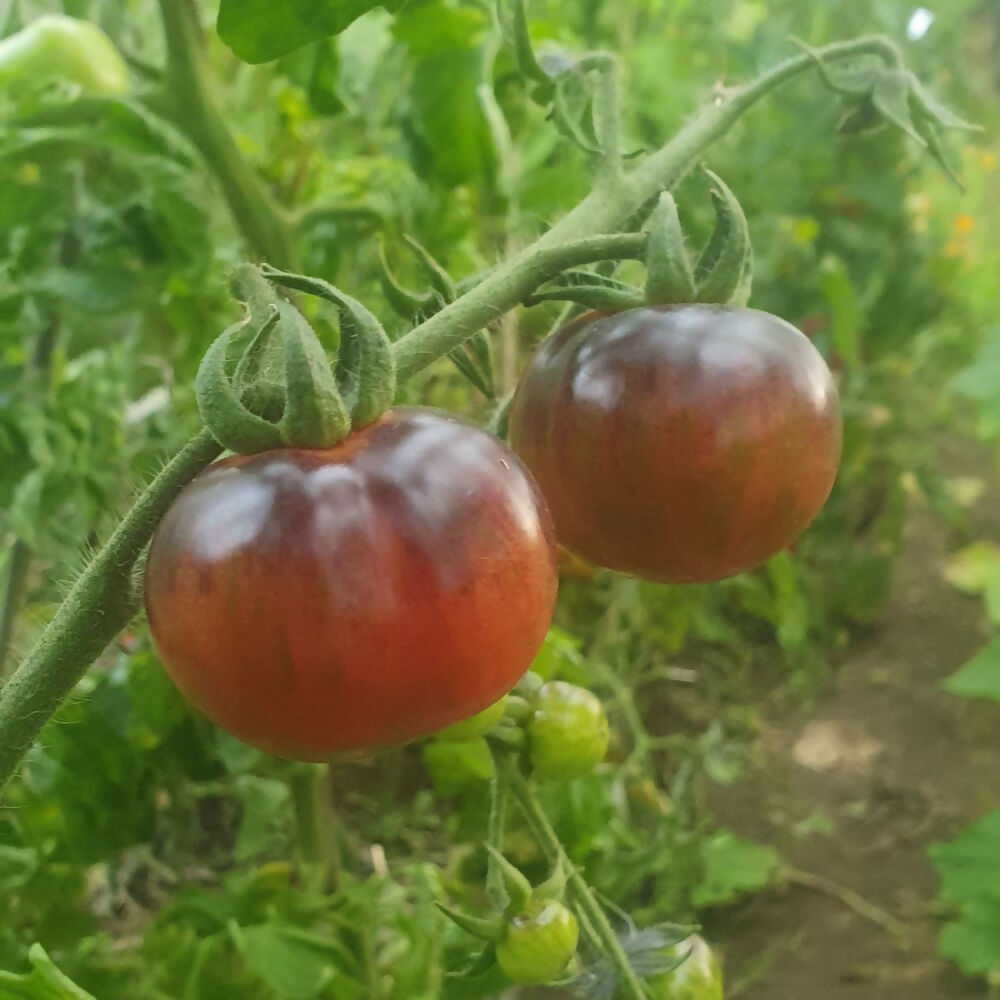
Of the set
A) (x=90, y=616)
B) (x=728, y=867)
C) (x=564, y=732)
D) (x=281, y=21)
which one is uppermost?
(x=281, y=21)

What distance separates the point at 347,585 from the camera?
0.34 metres

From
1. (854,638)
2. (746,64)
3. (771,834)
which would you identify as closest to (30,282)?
(746,64)

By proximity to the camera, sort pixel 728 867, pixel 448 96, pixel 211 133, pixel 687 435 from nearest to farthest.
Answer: pixel 687 435, pixel 211 133, pixel 448 96, pixel 728 867

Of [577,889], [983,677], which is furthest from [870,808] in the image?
[577,889]

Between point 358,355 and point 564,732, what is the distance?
0.97 ft

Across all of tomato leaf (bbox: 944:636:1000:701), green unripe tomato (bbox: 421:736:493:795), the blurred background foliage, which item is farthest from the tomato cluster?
tomato leaf (bbox: 944:636:1000:701)

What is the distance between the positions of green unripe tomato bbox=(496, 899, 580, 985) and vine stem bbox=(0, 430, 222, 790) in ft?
0.84

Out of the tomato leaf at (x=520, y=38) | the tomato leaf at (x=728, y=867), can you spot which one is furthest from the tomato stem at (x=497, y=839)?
the tomato leaf at (x=728, y=867)

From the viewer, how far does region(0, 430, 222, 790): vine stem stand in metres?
0.39

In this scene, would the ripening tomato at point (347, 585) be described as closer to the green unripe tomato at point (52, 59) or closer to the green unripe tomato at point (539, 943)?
the green unripe tomato at point (539, 943)

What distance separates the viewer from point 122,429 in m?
0.95

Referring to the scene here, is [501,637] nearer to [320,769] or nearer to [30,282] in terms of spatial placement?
[320,769]

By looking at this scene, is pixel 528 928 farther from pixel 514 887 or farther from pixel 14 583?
pixel 14 583

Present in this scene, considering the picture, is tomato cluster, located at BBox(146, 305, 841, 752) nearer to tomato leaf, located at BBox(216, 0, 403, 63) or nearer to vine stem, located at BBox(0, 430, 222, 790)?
vine stem, located at BBox(0, 430, 222, 790)
